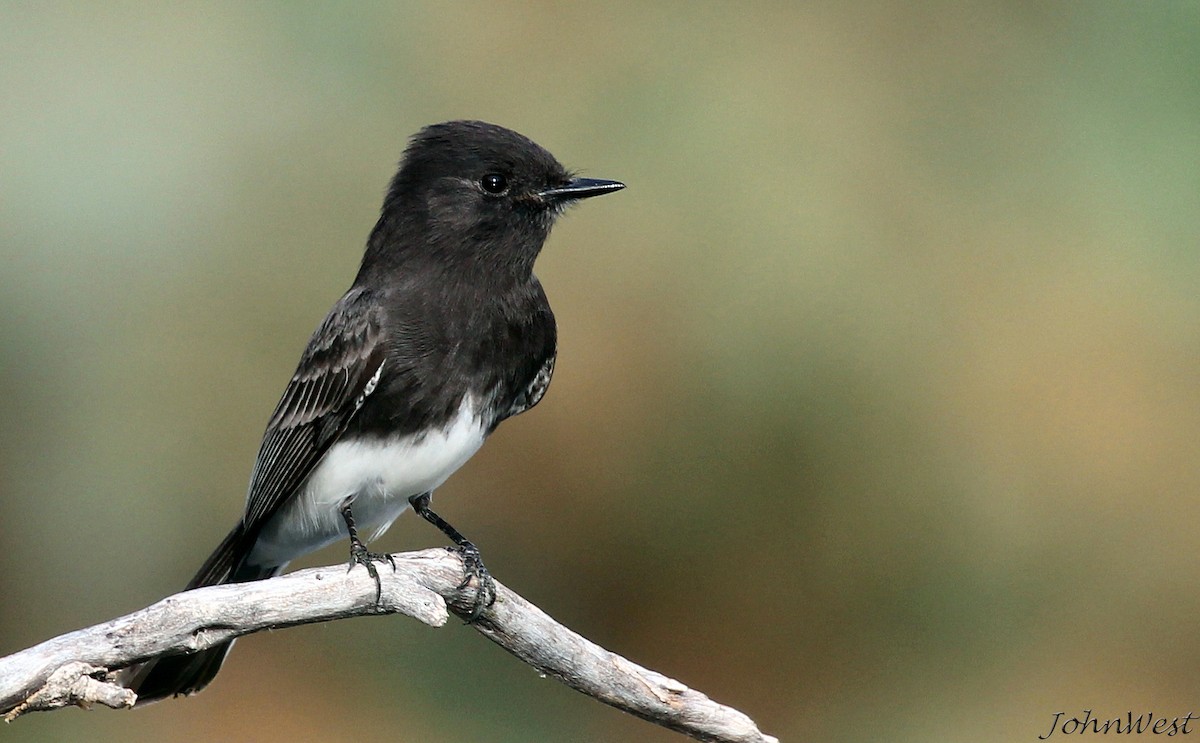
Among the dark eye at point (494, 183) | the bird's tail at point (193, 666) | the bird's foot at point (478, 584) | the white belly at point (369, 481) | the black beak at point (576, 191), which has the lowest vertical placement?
the bird's tail at point (193, 666)

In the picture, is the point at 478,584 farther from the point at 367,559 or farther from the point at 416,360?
Result: the point at 416,360

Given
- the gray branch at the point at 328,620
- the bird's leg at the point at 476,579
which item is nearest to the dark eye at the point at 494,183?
the bird's leg at the point at 476,579

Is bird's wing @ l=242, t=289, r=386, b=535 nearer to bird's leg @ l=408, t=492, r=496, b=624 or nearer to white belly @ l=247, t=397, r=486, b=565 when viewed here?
white belly @ l=247, t=397, r=486, b=565

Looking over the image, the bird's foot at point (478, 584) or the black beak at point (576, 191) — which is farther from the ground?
the black beak at point (576, 191)

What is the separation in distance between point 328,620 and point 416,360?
978mm

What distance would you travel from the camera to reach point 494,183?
4891 millimetres

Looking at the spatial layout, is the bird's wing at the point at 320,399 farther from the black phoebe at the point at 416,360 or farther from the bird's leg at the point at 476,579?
the bird's leg at the point at 476,579

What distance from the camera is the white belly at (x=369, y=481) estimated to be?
455 cm

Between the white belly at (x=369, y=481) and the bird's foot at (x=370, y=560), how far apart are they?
0.43 m

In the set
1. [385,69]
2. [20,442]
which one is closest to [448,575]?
[20,442]

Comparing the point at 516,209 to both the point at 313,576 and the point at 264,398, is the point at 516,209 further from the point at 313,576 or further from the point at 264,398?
the point at 264,398

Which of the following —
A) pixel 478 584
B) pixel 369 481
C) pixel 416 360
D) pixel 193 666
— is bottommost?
pixel 193 666

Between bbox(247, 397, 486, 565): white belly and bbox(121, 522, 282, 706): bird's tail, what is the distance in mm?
153

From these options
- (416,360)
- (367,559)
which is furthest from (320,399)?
(367,559)
